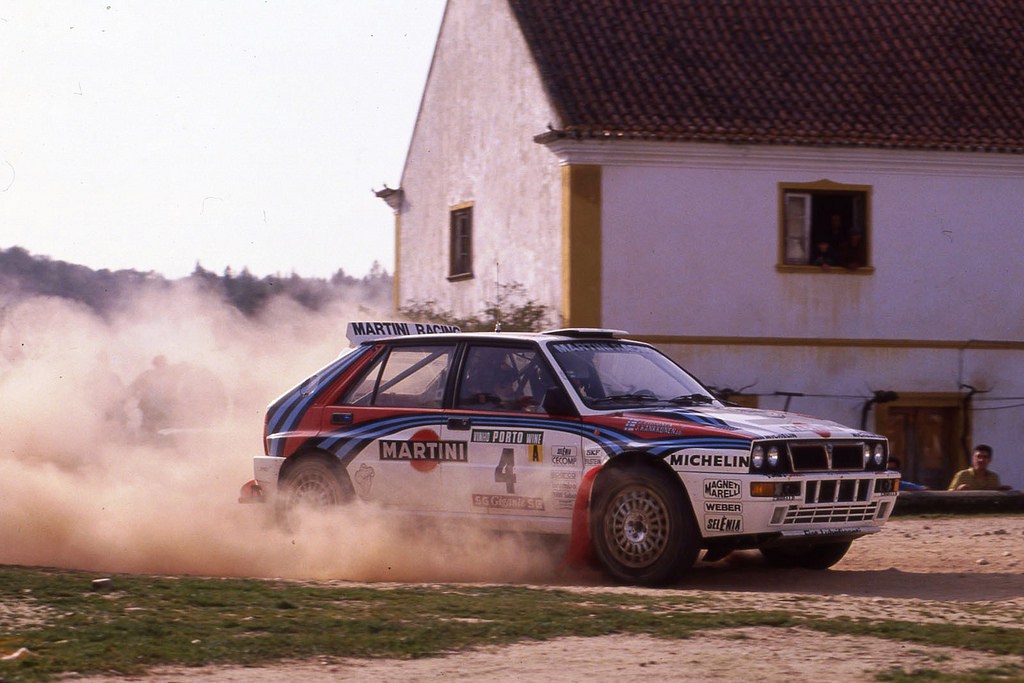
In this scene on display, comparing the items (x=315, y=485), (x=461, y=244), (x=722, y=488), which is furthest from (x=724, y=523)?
(x=461, y=244)

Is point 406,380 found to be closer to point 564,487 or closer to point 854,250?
point 564,487

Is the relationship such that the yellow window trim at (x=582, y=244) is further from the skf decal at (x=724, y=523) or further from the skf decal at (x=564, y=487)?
the skf decal at (x=724, y=523)

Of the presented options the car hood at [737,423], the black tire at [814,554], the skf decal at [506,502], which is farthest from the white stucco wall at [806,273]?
the car hood at [737,423]

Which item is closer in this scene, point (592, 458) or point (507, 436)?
point (592, 458)

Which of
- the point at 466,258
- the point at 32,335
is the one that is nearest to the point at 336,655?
the point at 32,335

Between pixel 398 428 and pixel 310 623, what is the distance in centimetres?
349

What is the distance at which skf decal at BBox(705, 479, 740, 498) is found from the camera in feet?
33.3

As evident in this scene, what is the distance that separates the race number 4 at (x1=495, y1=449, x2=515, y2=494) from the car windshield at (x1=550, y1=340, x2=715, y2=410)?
633 millimetres

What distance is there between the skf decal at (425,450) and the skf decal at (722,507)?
1.86 meters

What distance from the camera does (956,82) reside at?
25.8 meters

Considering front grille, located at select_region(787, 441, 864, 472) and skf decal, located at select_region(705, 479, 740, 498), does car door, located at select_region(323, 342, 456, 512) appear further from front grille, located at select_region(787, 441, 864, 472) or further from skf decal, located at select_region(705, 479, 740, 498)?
front grille, located at select_region(787, 441, 864, 472)

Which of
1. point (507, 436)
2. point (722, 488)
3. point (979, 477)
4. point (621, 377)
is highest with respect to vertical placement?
point (621, 377)

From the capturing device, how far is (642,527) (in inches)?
412

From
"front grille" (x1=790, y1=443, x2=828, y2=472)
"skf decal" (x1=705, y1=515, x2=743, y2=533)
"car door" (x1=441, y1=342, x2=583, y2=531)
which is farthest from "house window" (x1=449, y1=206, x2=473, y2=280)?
"skf decal" (x1=705, y1=515, x2=743, y2=533)
